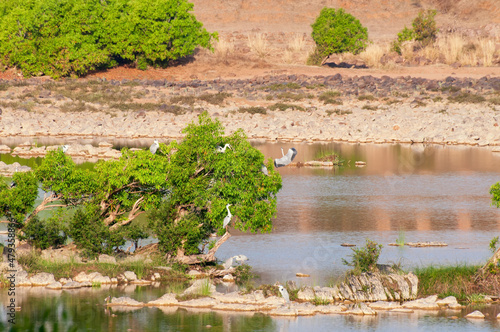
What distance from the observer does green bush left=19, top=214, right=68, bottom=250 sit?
14.1 meters

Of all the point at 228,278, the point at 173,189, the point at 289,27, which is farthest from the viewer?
the point at 289,27

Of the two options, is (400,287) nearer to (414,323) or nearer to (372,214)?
(414,323)

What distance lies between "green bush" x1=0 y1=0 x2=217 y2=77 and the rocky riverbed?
211cm

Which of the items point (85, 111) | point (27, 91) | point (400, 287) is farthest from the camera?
point (27, 91)

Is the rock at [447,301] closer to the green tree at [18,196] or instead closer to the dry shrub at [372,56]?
the green tree at [18,196]

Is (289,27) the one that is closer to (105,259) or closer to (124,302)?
(105,259)

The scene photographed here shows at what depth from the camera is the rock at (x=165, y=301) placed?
12.5m

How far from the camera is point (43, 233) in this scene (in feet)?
46.9

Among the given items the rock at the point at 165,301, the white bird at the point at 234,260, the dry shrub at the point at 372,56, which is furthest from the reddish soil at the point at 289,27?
the rock at the point at 165,301

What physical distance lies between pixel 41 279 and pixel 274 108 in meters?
27.2

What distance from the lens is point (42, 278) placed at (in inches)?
530

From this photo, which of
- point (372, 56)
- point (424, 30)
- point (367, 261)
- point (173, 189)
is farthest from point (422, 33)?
point (367, 261)

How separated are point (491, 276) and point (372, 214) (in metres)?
7.37

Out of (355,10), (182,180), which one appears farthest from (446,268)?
(355,10)
